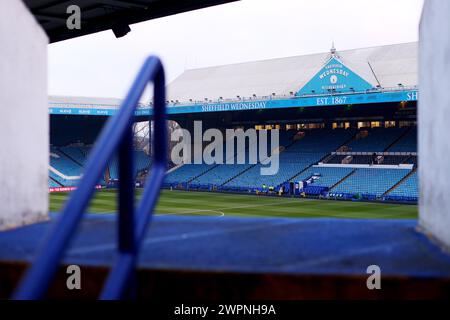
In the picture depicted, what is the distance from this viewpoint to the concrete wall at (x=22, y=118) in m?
3.88

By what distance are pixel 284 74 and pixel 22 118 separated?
1518 inches

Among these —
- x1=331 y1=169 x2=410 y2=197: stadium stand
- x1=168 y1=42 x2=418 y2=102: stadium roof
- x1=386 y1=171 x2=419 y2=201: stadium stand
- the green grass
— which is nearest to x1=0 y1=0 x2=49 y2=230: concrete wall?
the green grass

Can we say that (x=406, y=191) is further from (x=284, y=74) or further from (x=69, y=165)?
(x=69, y=165)

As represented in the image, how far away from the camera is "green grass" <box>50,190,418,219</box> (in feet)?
75.6

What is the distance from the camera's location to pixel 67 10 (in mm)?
5609

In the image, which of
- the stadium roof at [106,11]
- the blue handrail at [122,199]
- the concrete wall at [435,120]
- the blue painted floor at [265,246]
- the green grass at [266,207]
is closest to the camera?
the blue handrail at [122,199]

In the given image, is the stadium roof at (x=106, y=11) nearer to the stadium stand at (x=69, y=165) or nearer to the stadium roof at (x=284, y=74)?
the stadium roof at (x=284, y=74)

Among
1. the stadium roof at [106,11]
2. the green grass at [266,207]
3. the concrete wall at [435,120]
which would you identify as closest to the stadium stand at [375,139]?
the green grass at [266,207]

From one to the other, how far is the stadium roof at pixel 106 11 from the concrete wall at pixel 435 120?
249 cm

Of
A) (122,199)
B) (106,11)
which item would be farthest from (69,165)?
(122,199)

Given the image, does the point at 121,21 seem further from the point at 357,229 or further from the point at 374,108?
the point at 374,108

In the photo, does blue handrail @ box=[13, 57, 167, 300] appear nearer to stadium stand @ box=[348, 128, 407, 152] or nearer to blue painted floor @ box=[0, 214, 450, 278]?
blue painted floor @ box=[0, 214, 450, 278]
